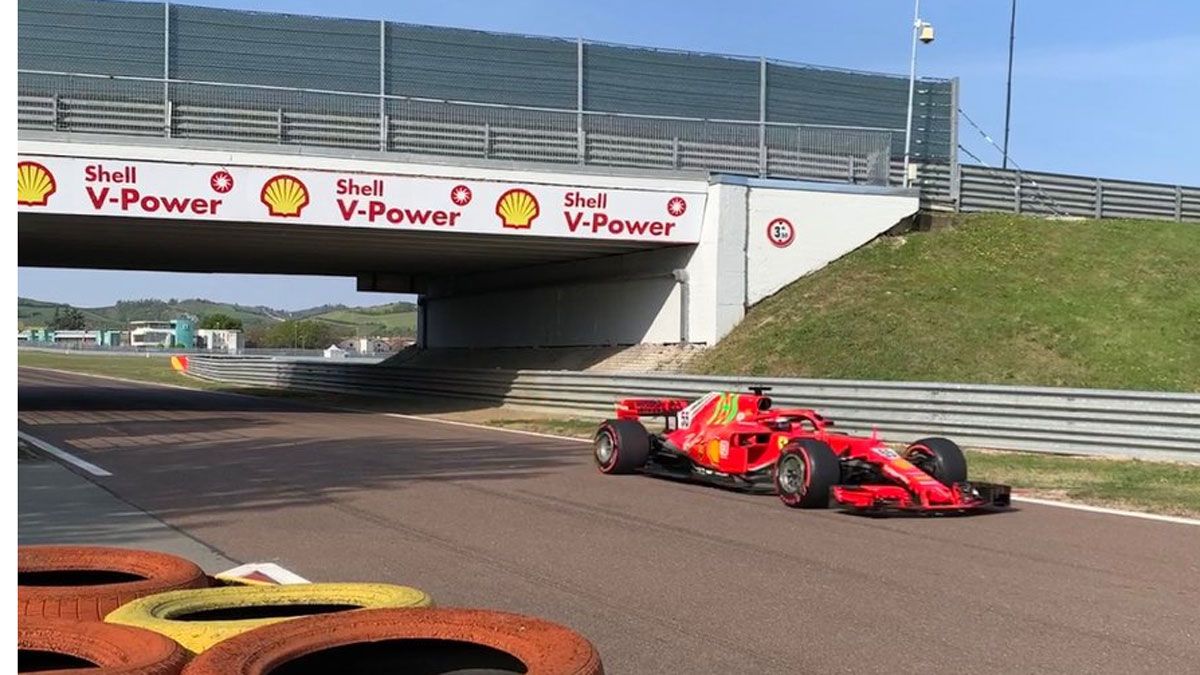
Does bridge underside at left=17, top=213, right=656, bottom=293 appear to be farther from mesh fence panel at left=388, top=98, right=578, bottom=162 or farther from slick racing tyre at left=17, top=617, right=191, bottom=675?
slick racing tyre at left=17, top=617, right=191, bottom=675

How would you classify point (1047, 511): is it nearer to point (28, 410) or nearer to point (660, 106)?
point (660, 106)

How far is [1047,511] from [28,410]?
20942 millimetres

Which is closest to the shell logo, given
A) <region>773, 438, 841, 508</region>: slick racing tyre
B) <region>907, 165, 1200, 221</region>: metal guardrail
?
<region>773, 438, 841, 508</region>: slick racing tyre

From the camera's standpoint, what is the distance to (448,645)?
11.5 feet

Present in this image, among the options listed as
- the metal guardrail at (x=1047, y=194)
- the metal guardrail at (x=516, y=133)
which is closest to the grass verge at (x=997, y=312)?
the metal guardrail at (x=1047, y=194)

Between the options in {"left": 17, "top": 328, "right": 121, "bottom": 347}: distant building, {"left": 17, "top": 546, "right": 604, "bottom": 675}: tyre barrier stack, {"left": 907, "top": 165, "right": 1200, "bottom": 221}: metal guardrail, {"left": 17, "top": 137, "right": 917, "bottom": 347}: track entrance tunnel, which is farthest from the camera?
{"left": 17, "top": 328, "right": 121, "bottom": 347}: distant building

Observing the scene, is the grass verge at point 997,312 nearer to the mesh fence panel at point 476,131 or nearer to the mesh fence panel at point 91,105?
the mesh fence panel at point 476,131

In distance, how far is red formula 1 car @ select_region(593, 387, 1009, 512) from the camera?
991 cm

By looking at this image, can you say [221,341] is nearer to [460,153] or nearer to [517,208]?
[460,153]

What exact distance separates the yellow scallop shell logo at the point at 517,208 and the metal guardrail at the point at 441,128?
1118 millimetres

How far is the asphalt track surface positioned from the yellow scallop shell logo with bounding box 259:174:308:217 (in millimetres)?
8654

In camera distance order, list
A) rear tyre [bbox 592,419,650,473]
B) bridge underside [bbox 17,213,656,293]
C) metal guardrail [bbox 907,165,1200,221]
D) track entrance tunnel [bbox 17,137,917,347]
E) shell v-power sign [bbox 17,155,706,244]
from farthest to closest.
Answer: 1. metal guardrail [bbox 907,165,1200,221]
2. bridge underside [bbox 17,213,656,293]
3. track entrance tunnel [bbox 17,137,917,347]
4. shell v-power sign [bbox 17,155,706,244]
5. rear tyre [bbox 592,419,650,473]

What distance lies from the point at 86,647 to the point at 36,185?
19.4 meters

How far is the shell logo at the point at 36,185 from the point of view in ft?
67.3
